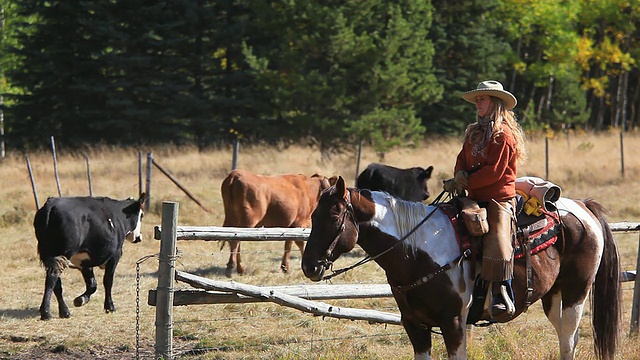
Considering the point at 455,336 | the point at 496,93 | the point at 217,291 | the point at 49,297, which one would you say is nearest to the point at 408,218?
the point at 455,336

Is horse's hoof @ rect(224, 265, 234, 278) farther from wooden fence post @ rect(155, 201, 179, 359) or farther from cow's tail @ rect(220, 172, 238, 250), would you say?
wooden fence post @ rect(155, 201, 179, 359)

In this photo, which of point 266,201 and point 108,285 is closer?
point 108,285

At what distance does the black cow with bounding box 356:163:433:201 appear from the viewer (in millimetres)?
14773

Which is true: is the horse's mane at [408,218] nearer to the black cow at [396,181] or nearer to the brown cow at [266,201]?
the brown cow at [266,201]

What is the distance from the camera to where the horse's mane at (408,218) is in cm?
590

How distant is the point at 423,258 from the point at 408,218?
32cm

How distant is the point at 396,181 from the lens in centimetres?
1494

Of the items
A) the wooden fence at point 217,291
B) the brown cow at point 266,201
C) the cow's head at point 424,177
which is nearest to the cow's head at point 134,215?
the brown cow at point 266,201

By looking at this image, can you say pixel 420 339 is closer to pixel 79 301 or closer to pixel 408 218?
pixel 408 218

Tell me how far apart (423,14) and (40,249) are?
2332cm

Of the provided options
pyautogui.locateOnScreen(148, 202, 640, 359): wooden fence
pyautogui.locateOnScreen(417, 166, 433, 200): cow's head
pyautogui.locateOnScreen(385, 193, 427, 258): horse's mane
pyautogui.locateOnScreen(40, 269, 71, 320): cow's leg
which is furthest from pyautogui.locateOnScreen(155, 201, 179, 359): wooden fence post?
pyautogui.locateOnScreen(417, 166, 433, 200): cow's head

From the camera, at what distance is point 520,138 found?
6.11m

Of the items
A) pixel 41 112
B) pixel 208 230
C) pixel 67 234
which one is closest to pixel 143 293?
pixel 67 234

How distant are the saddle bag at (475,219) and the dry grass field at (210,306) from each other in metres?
1.86
